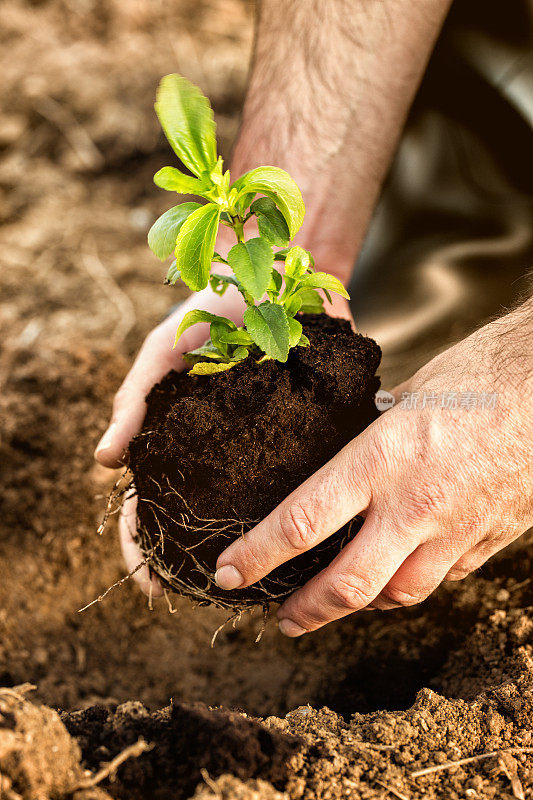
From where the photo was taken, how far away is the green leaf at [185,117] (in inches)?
46.2

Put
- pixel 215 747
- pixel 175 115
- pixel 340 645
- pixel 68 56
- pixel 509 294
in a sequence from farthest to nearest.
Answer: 1. pixel 68 56
2. pixel 509 294
3. pixel 340 645
4. pixel 175 115
5. pixel 215 747

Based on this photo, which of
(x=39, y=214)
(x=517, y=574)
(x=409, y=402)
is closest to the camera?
(x=409, y=402)

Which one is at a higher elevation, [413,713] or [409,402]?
[409,402]

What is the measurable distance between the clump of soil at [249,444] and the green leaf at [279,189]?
31 cm

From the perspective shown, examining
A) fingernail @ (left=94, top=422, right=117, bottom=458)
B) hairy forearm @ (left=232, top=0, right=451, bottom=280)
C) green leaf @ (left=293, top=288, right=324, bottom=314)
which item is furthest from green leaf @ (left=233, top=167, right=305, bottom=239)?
hairy forearm @ (left=232, top=0, right=451, bottom=280)

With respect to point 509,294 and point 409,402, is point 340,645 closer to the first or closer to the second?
point 409,402

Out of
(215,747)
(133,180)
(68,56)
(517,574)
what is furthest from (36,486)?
(68,56)

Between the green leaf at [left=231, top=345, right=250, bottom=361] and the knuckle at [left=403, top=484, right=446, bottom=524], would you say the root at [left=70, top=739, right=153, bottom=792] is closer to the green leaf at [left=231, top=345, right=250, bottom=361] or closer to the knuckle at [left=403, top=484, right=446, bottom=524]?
the knuckle at [left=403, top=484, right=446, bottom=524]

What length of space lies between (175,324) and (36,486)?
90cm

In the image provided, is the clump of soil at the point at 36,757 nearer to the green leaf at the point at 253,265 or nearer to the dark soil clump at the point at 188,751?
the dark soil clump at the point at 188,751

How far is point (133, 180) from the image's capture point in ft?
11.5

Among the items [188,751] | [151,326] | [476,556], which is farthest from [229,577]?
[151,326]

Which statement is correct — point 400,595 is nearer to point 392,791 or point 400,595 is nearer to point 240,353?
point 392,791

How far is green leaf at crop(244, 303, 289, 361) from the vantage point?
121cm
